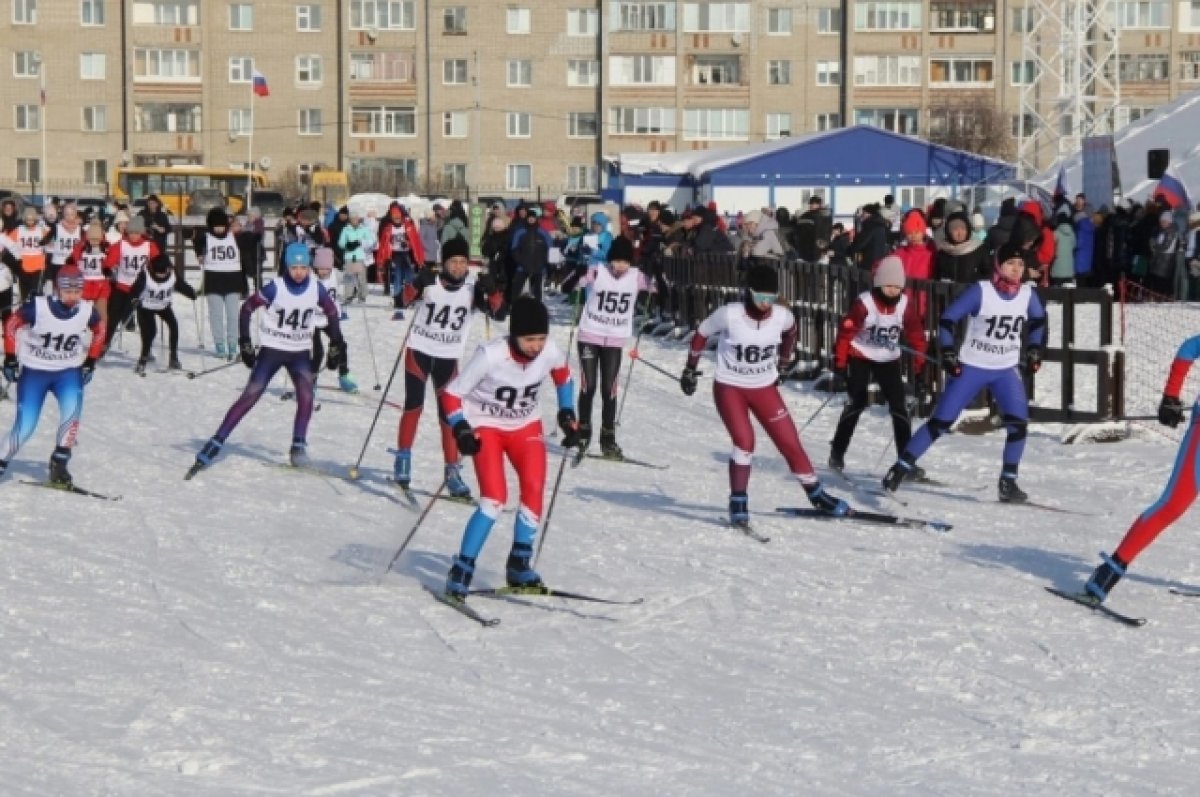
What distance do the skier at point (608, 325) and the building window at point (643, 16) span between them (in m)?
61.2

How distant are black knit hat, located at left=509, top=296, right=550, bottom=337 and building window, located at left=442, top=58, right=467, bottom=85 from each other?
67.7 m

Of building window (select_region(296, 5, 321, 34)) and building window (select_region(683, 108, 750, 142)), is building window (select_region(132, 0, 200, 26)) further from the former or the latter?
building window (select_region(683, 108, 750, 142))

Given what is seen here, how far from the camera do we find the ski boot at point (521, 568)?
10578 millimetres

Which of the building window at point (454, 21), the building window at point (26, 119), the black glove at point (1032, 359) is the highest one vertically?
the building window at point (454, 21)

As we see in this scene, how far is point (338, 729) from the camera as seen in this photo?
807 cm

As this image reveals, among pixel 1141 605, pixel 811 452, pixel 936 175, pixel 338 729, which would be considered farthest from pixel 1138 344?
pixel 936 175

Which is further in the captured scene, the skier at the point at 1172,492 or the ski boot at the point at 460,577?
the ski boot at the point at 460,577

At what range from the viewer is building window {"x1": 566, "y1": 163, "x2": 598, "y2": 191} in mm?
77250

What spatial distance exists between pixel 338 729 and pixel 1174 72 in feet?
244

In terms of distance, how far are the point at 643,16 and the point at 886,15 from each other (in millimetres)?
8947

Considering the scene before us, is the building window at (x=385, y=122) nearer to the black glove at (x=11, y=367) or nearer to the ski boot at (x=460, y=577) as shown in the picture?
the black glove at (x=11, y=367)

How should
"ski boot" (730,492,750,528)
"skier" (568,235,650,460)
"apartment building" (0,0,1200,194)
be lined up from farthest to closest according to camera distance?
"apartment building" (0,0,1200,194) → "skier" (568,235,650,460) → "ski boot" (730,492,750,528)

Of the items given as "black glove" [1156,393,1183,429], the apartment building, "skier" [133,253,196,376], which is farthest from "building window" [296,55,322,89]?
"black glove" [1156,393,1183,429]

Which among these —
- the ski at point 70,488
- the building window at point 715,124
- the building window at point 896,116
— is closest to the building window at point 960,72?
the building window at point 896,116
